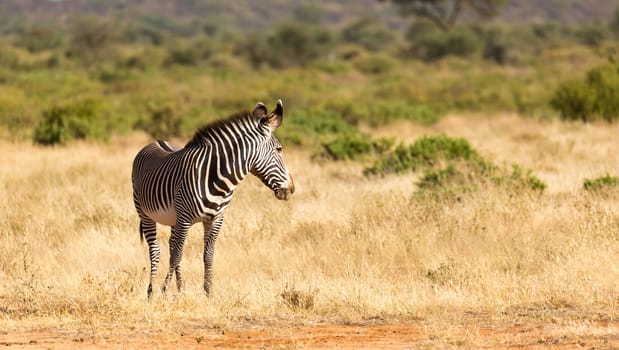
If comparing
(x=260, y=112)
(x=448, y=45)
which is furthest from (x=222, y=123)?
(x=448, y=45)

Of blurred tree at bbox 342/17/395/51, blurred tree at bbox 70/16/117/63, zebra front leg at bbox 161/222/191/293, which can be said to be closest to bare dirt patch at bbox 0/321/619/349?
zebra front leg at bbox 161/222/191/293

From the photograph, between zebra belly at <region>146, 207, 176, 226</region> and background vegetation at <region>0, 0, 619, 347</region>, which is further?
zebra belly at <region>146, 207, 176, 226</region>

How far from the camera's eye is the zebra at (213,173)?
332 inches

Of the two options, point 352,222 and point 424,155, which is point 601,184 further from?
point 424,155

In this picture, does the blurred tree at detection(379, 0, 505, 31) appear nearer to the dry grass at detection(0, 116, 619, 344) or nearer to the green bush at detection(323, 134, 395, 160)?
the green bush at detection(323, 134, 395, 160)

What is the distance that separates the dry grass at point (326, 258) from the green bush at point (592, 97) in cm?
847

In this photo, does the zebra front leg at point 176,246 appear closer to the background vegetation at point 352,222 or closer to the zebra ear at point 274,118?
the background vegetation at point 352,222

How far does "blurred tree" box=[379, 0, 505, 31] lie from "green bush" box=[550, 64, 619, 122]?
4859 centimetres

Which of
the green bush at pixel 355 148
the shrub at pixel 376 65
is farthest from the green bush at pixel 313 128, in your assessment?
the shrub at pixel 376 65

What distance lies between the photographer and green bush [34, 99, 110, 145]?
20.9 meters

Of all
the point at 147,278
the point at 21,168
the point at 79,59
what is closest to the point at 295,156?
the point at 21,168

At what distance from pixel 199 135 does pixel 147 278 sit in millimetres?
1825

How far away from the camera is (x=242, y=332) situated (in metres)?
7.48

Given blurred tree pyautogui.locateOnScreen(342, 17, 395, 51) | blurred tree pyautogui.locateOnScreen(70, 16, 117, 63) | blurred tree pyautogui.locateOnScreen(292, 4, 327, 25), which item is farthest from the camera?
blurred tree pyautogui.locateOnScreen(292, 4, 327, 25)
